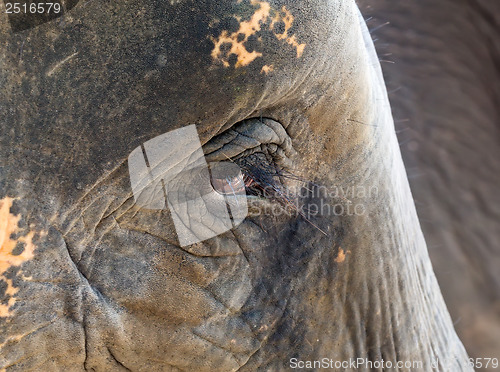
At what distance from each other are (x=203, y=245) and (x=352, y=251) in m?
0.45

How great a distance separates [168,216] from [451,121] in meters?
4.67

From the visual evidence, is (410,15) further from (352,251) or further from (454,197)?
(352,251)

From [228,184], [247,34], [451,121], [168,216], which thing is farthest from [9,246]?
[451,121]

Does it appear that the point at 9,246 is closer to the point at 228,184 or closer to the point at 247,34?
the point at 228,184

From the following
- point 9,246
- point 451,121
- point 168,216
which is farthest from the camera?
point 451,121

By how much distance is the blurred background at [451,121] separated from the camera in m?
5.59

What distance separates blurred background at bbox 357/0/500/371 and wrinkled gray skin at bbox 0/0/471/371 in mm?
3777

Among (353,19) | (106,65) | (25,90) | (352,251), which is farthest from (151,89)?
(352,251)

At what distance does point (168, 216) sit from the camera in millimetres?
1547

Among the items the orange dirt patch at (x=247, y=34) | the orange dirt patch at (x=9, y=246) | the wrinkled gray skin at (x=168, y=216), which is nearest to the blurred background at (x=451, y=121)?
the wrinkled gray skin at (x=168, y=216)

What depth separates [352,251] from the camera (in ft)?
5.95

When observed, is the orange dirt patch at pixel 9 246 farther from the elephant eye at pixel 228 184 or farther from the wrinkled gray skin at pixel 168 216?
the elephant eye at pixel 228 184

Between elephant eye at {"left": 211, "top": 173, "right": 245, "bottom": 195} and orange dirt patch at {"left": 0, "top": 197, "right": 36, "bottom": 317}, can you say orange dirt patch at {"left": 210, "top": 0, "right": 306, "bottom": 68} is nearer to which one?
elephant eye at {"left": 211, "top": 173, "right": 245, "bottom": 195}

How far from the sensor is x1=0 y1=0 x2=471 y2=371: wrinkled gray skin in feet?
4.26
